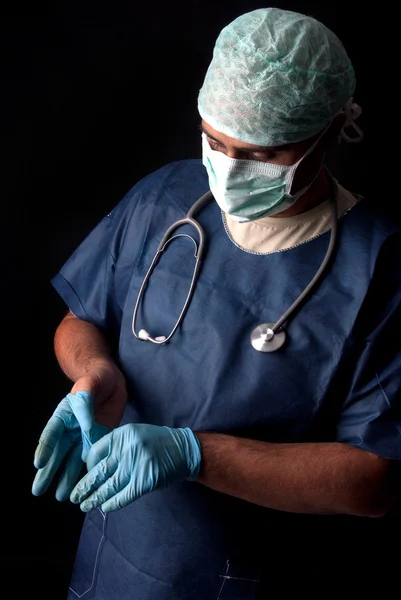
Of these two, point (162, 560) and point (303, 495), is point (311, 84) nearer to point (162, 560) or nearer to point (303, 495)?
point (303, 495)

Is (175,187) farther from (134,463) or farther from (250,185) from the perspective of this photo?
(134,463)

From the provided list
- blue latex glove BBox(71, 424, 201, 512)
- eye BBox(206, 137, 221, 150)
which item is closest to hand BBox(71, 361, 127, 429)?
blue latex glove BBox(71, 424, 201, 512)

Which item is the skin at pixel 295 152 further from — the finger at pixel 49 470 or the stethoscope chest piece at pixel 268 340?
the finger at pixel 49 470

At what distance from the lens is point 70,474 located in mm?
1486

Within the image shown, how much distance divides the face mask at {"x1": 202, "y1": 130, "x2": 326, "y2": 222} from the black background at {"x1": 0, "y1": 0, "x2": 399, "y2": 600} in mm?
545

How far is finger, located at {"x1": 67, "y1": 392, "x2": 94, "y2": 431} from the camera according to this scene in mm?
1422

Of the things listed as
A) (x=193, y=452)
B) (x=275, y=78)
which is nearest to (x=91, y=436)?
(x=193, y=452)

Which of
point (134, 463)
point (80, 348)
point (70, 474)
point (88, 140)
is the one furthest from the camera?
point (88, 140)

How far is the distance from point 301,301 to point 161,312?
0.27m

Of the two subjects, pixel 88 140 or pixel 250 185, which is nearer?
pixel 250 185

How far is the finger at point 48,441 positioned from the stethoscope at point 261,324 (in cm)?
23

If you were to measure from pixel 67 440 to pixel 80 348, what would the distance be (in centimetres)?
22

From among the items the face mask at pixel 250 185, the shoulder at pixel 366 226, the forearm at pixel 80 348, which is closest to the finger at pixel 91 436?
the forearm at pixel 80 348

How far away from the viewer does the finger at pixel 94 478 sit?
4.60 feet
